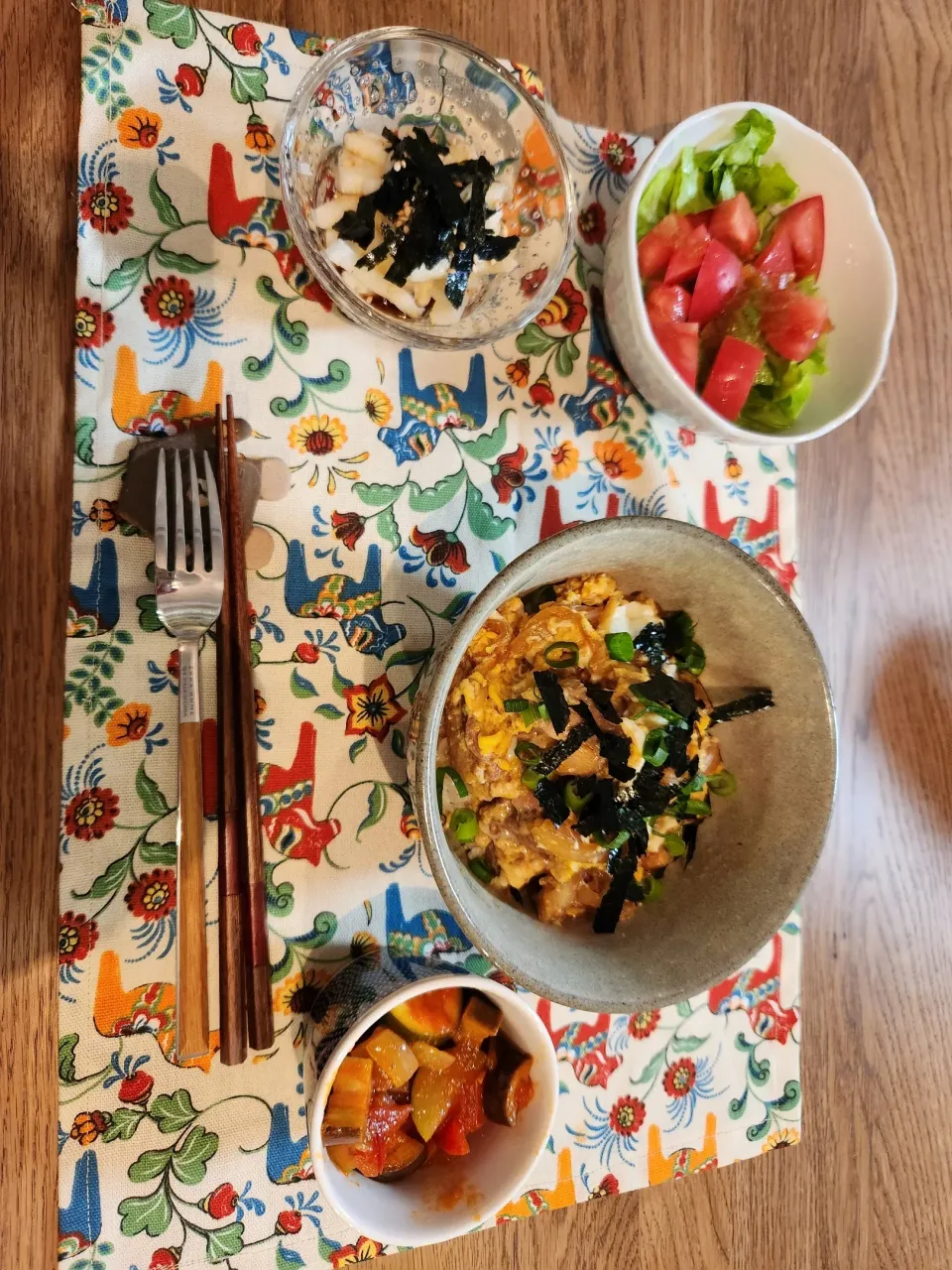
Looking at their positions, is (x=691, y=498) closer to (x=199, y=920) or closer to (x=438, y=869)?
(x=438, y=869)

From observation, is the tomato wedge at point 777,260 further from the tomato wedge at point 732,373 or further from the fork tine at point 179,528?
the fork tine at point 179,528

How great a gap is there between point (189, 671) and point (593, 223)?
908 millimetres

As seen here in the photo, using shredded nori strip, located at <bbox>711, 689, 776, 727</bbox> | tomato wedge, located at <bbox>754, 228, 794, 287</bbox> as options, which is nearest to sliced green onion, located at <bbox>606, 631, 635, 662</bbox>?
shredded nori strip, located at <bbox>711, 689, 776, 727</bbox>

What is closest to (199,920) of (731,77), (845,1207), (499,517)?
(499,517)

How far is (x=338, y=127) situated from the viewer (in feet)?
3.79

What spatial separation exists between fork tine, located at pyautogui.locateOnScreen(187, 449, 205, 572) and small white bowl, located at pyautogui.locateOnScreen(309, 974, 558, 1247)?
21.8 inches

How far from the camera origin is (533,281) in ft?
3.95

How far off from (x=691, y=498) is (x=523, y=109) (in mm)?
610

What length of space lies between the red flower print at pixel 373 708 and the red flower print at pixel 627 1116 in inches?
25.9

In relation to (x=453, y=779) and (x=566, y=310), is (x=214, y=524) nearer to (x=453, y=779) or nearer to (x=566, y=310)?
(x=453, y=779)

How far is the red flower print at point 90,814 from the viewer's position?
106cm

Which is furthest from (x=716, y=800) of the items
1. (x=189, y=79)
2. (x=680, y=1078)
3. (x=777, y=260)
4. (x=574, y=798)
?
(x=189, y=79)

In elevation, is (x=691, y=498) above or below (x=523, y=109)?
below

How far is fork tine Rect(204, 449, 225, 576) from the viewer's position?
1032mm
